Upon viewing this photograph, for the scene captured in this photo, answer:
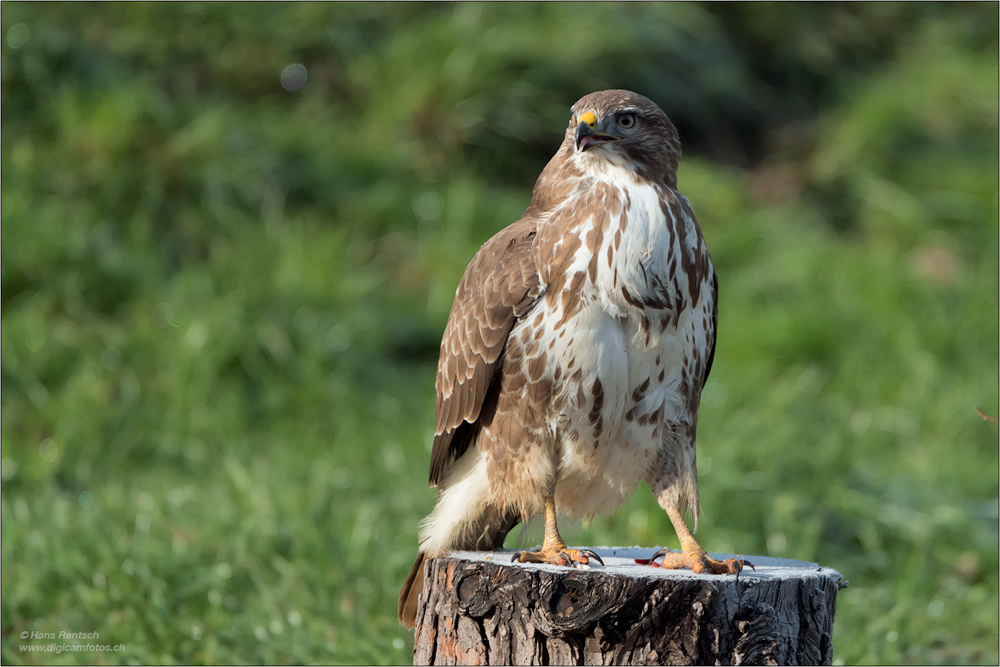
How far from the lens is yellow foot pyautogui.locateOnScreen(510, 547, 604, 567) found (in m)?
2.96

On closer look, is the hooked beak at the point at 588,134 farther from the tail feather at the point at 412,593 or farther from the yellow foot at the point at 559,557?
the tail feather at the point at 412,593

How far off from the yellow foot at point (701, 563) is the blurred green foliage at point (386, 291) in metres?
0.73

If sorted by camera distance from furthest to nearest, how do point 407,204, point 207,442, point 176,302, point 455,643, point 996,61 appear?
point 996,61 → point 407,204 → point 176,302 → point 207,442 → point 455,643

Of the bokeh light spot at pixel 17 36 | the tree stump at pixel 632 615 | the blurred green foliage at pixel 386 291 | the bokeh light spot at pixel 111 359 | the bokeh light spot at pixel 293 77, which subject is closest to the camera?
the tree stump at pixel 632 615

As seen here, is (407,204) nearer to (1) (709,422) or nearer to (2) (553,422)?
(1) (709,422)

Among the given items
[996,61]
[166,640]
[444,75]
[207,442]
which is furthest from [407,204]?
[996,61]

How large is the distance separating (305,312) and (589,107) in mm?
3718

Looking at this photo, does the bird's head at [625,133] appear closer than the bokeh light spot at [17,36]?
Yes

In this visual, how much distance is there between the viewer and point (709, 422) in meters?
5.91

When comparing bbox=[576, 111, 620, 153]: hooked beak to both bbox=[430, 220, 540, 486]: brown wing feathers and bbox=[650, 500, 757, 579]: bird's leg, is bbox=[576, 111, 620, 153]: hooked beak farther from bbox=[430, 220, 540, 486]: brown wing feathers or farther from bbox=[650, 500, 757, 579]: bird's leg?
bbox=[650, 500, 757, 579]: bird's leg

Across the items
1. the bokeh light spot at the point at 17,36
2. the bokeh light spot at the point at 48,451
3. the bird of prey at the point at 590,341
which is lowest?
the bokeh light spot at the point at 48,451

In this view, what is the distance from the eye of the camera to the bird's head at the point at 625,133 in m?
3.08

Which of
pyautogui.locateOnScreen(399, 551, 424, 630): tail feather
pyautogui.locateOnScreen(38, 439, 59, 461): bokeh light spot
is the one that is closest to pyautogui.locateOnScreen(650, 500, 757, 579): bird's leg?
pyautogui.locateOnScreen(399, 551, 424, 630): tail feather

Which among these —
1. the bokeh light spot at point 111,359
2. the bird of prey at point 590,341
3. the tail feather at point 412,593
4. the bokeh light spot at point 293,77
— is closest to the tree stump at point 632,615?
the bird of prey at point 590,341
